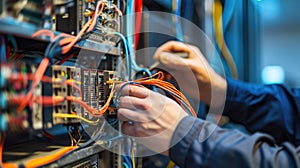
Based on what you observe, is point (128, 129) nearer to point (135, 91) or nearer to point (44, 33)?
point (135, 91)

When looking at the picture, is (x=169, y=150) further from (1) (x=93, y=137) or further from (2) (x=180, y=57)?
(2) (x=180, y=57)

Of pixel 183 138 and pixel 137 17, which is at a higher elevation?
pixel 137 17

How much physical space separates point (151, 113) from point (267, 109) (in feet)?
2.40

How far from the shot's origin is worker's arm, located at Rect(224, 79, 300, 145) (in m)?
1.19

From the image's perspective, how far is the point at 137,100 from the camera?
0.71 meters

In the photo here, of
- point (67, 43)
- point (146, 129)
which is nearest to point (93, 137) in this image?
point (146, 129)

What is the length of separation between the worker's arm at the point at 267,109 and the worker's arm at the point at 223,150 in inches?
21.7

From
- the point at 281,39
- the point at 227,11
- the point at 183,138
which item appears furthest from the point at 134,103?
the point at 281,39

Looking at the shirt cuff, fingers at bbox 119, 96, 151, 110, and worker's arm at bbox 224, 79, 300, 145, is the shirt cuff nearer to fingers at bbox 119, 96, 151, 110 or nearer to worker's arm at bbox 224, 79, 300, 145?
fingers at bbox 119, 96, 151, 110

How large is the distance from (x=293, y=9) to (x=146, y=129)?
139 cm

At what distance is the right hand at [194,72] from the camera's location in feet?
3.42

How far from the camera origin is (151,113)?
734mm

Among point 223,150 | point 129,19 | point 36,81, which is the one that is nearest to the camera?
point 36,81

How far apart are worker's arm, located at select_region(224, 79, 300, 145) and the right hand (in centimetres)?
6
